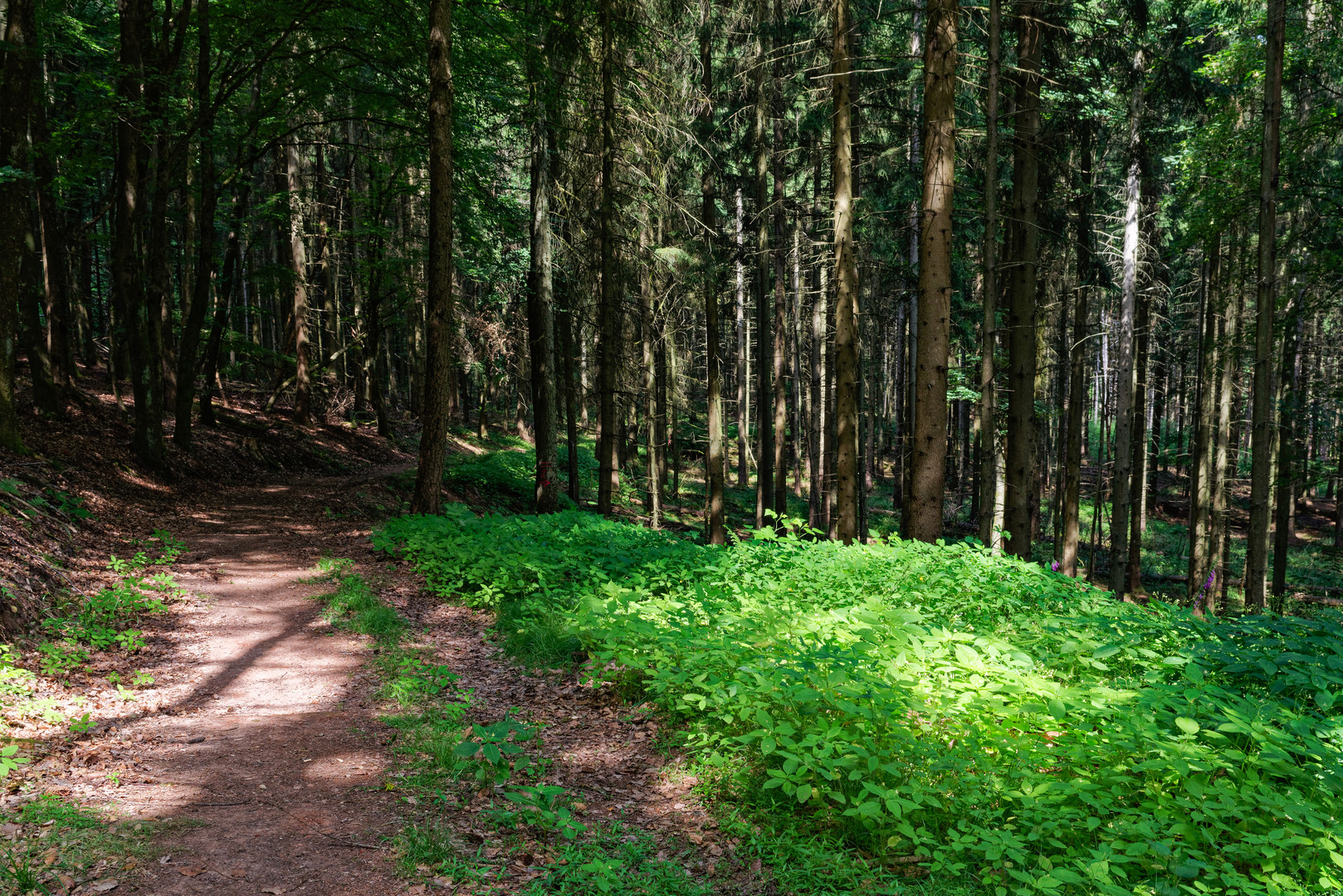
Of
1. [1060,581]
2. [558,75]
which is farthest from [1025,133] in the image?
[558,75]

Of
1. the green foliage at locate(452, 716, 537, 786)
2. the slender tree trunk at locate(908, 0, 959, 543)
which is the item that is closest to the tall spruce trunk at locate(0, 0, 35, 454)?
the green foliage at locate(452, 716, 537, 786)

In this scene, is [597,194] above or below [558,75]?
below

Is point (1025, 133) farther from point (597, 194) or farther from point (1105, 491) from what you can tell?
point (1105, 491)

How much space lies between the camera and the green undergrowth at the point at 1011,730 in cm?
315

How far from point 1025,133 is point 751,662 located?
33.2ft

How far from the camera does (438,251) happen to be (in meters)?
10.8

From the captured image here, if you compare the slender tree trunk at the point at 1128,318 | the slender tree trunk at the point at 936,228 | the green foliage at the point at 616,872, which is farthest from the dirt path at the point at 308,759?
the slender tree trunk at the point at 1128,318

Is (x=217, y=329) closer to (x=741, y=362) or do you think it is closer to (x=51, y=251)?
(x=51, y=251)

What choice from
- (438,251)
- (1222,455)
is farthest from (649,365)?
(1222,455)

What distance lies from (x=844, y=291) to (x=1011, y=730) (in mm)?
7737

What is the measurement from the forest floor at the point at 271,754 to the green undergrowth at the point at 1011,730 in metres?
0.58

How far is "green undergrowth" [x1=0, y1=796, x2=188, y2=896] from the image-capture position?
295cm

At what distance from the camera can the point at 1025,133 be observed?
35.5ft

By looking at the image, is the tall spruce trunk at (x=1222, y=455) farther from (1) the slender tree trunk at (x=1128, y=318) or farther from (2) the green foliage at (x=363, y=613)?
(2) the green foliage at (x=363, y=613)
